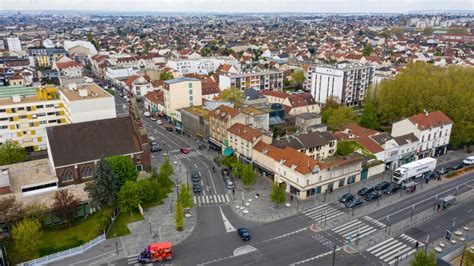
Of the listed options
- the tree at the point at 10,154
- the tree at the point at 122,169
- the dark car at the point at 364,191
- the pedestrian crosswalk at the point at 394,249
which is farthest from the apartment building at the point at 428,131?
the tree at the point at 10,154

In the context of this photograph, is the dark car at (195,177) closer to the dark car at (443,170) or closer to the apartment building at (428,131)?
the apartment building at (428,131)

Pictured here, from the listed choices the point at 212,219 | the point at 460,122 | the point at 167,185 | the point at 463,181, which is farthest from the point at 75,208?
the point at 460,122

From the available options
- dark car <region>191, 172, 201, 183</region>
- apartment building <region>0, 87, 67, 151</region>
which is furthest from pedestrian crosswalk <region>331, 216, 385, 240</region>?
→ apartment building <region>0, 87, 67, 151</region>

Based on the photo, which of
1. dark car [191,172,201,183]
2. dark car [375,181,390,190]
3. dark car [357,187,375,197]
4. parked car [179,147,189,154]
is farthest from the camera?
parked car [179,147,189,154]

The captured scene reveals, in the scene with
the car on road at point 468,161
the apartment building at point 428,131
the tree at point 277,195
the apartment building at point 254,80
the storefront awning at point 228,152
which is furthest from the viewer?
the apartment building at point 254,80

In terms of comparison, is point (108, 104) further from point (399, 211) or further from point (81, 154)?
point (399, 211)

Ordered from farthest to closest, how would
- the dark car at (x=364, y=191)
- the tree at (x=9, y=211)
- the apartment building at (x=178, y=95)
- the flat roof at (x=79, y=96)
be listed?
the apartment building at (x=178, y=95)
the flat roof at (x=79, y=96)
the dark car at (x=364, y=191)
the tree at (x=9, y=211)

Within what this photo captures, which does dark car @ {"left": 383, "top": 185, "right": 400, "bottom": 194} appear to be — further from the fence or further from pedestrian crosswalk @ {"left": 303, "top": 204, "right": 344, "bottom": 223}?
the fence
